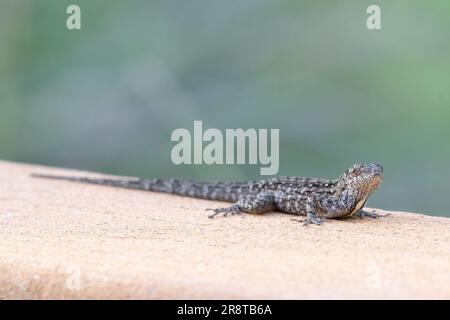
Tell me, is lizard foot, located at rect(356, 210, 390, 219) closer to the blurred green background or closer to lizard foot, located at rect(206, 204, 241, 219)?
lizard foot, located at rect(206, 204, 241, 219)

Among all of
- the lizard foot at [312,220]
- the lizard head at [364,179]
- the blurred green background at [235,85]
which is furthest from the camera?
the blurred green background at [235,85]

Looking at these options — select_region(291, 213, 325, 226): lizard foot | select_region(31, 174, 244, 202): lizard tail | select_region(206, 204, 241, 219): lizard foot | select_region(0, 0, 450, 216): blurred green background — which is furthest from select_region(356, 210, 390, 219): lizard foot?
select_region(0, 0, 450, 216): blurred green background

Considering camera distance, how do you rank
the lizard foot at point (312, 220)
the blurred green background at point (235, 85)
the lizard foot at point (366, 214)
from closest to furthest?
the lizard foot at point (312, 220), the lizard foot at point (366, 214), the blurred green background at point (235, 85)

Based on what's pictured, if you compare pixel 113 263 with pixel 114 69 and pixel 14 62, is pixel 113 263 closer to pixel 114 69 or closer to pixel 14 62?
pixel 114 69

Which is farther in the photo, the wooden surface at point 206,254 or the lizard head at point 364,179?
the lizard head at point 364,179

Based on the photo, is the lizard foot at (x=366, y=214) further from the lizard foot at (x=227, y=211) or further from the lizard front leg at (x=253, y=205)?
the lizard foot at (x=227, y=211)

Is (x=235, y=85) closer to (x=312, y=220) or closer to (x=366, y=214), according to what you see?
(x=366, y=214)

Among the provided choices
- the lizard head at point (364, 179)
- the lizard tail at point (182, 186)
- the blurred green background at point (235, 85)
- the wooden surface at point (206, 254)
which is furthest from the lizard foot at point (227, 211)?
the blurred green background at point (235, 85)
